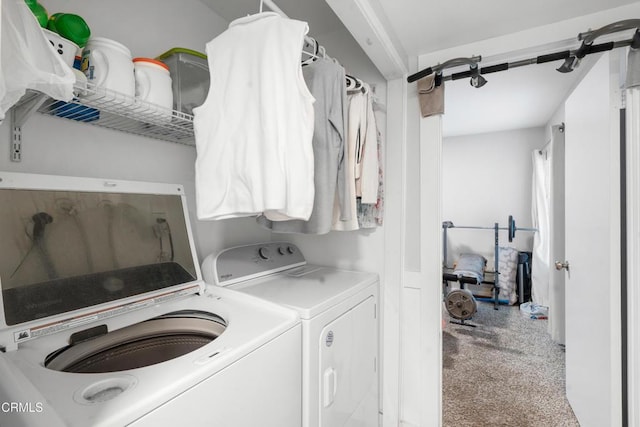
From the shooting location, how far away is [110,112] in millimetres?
1154

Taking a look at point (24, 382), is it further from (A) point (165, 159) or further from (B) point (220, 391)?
(A) point (165, 159)

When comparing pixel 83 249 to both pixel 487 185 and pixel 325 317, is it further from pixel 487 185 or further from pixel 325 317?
pixel 487 185

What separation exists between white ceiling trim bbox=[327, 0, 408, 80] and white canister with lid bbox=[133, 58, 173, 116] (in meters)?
0.74

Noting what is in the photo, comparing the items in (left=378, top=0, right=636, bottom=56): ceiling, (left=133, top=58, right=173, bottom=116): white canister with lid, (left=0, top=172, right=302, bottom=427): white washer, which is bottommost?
(left=0, top=172, right=302, bottom=427): white washer

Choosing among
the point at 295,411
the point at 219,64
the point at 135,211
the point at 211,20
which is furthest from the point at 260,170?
the point at 211,20

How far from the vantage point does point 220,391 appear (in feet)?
2.74

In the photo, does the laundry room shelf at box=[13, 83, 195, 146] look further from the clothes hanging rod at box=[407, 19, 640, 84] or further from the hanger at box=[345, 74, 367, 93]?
the clothes hanging rod at box=[407, 19, 640, 84]

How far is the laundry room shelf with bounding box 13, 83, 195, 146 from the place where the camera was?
39.3 inches

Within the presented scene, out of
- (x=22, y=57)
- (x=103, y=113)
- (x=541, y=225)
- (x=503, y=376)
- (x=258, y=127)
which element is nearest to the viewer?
(x=22, y=57)

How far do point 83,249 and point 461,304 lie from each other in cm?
362

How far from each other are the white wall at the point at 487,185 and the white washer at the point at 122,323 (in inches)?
190

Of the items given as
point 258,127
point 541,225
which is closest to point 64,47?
point 258,127

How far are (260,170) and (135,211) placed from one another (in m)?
0.69

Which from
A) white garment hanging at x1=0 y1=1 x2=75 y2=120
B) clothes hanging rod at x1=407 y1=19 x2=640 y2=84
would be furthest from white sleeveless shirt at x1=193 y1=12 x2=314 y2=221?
clothes hanging rod at x1=407 y1=19 x2=640 y2=84
